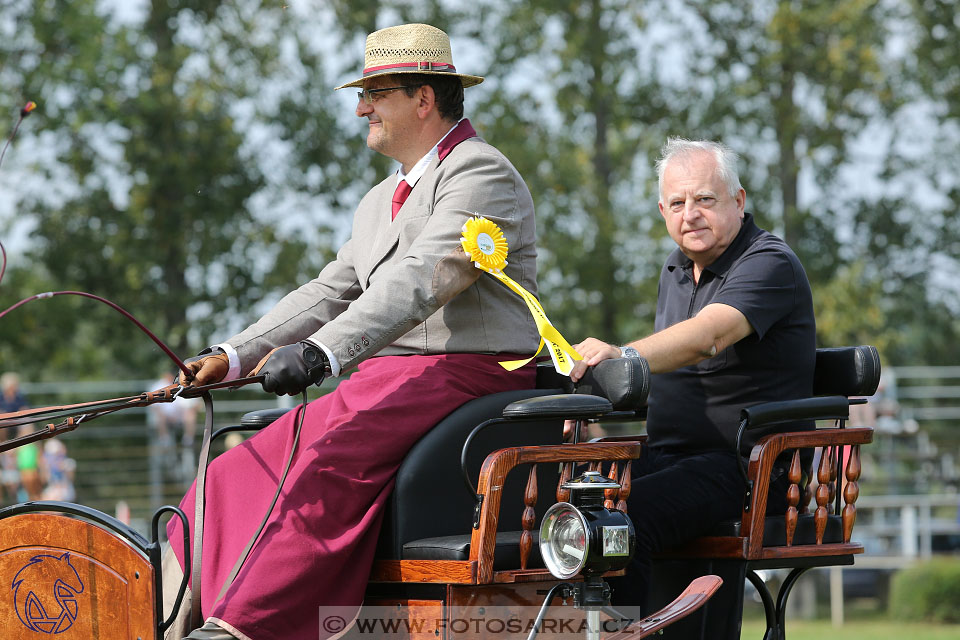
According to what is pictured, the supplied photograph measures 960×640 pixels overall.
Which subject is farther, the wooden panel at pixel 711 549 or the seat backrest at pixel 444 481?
the wooden panel at pixel 711 549

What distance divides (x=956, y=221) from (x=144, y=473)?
1042 centimetres

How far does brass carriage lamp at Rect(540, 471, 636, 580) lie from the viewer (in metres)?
2.83

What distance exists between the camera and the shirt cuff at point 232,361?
347 centimetres

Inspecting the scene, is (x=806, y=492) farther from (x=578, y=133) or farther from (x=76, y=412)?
(x=578, y=133)

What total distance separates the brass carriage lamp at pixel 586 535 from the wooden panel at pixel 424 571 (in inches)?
7.4

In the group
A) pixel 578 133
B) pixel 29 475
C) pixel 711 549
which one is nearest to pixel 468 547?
pixel 711 549

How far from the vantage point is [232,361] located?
11.4 ft

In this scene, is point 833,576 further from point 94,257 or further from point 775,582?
point 94,257

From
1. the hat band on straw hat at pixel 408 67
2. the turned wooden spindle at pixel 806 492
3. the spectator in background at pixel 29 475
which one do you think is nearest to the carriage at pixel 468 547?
the turned wooden spindle at pixel 806 492

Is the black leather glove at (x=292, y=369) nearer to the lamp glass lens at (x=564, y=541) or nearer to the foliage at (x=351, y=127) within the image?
the lamp glass lens at (x=564, y=541)

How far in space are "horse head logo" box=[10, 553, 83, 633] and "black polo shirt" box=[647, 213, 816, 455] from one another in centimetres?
185

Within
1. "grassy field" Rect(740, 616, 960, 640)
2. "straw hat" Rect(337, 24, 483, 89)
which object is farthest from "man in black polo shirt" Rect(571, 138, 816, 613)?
"grassy field" Rect(740, 616, 960, 640)

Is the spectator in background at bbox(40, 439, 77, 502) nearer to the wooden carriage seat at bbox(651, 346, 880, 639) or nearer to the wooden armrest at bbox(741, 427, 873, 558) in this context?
the wooden carriage seat at bbox(651, 346, 880, 639)

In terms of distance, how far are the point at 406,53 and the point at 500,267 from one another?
0.69 metres
